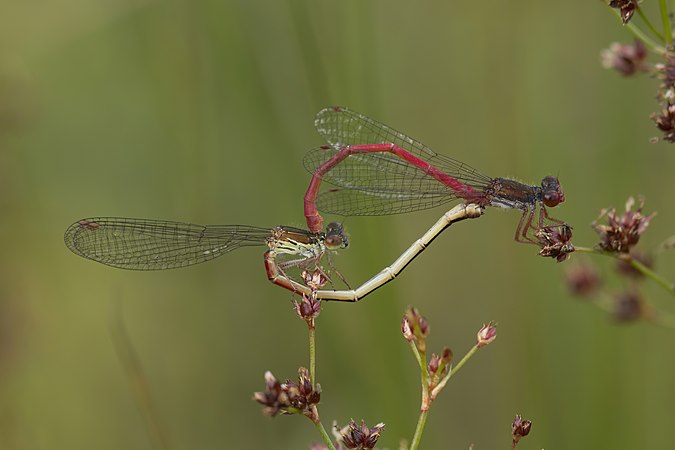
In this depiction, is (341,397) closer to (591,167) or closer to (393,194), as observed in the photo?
(393,194)

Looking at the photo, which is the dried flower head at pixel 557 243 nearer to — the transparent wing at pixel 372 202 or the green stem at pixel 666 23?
the green stem at pixel 666 23

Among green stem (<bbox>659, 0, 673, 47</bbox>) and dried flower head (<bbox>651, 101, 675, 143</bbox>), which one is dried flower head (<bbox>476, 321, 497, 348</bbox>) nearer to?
dried flower head (<bbox>651, 101, 675, 143</bbox>)

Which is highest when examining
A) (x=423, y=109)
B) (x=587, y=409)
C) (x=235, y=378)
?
(x=423, y=109)

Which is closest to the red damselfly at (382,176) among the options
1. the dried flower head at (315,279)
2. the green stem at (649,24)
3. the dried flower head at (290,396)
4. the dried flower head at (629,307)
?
the dried flower head at (315,279)

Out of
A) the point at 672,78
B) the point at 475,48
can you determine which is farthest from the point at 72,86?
the point at 672,78

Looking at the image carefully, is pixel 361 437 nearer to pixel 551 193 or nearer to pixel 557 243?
pixel 557 243
